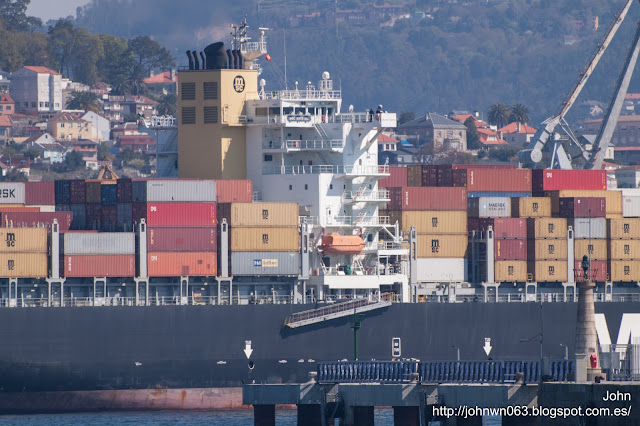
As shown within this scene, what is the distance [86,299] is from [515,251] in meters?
17.1

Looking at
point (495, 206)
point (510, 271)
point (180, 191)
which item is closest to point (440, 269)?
point (510, 271)

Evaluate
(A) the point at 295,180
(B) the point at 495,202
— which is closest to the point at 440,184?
(B) the point at 495,202

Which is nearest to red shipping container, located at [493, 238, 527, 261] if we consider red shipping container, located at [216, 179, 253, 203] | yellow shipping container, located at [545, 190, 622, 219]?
yellow shipping container, located at [545, 190, 622, 219]

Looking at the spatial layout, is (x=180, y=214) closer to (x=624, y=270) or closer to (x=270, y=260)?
(x=270, y=260)

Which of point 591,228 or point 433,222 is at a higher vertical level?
point 433,222

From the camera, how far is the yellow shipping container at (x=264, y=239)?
5491 cm

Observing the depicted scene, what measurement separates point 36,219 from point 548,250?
20.2 m

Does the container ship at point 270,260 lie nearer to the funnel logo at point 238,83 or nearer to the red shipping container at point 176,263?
the red shipping container at point 176,263

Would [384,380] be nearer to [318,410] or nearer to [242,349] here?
[318,410]

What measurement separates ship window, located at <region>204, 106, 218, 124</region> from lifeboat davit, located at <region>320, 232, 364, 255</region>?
7.08 m

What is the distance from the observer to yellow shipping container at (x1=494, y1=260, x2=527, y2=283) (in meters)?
59.1

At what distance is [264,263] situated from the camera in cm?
5522

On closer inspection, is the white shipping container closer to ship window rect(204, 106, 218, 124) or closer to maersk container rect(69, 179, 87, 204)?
maersk container rect(69, 179, 87, 204)

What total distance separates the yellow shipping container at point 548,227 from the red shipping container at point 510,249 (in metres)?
0.55
